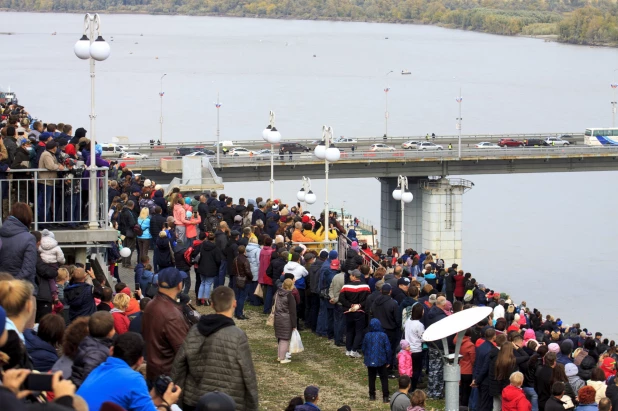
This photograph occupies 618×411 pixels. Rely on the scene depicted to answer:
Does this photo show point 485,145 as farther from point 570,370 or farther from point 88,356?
point 88,356

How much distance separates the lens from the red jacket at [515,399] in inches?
377

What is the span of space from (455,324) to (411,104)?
109012 mm

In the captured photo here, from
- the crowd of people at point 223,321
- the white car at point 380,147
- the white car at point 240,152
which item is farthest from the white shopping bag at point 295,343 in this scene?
the white car at point 380,147

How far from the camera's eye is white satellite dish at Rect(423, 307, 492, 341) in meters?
8.66

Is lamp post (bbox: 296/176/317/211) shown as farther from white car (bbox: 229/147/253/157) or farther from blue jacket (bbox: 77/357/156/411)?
white car (bbox: 229/147/253/157)

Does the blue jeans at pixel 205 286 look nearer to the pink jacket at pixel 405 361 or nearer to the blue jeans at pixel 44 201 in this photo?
the blue jeans at pixel 44 201

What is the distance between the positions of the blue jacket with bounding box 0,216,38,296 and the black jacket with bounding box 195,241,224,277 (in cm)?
568

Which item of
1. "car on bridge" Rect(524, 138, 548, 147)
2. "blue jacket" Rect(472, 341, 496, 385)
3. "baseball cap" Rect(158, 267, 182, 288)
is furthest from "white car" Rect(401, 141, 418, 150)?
"baseball cap" Rect(158, 267, 182, 288)

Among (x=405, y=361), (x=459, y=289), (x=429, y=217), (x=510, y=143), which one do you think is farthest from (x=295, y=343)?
(x=510, y=143)

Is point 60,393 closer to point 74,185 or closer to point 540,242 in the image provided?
point 74,185

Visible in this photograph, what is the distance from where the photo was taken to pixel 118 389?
17.3ft

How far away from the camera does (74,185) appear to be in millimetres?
12289

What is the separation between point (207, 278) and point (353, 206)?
57091mm

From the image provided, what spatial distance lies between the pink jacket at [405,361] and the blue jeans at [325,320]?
7.27 feet
